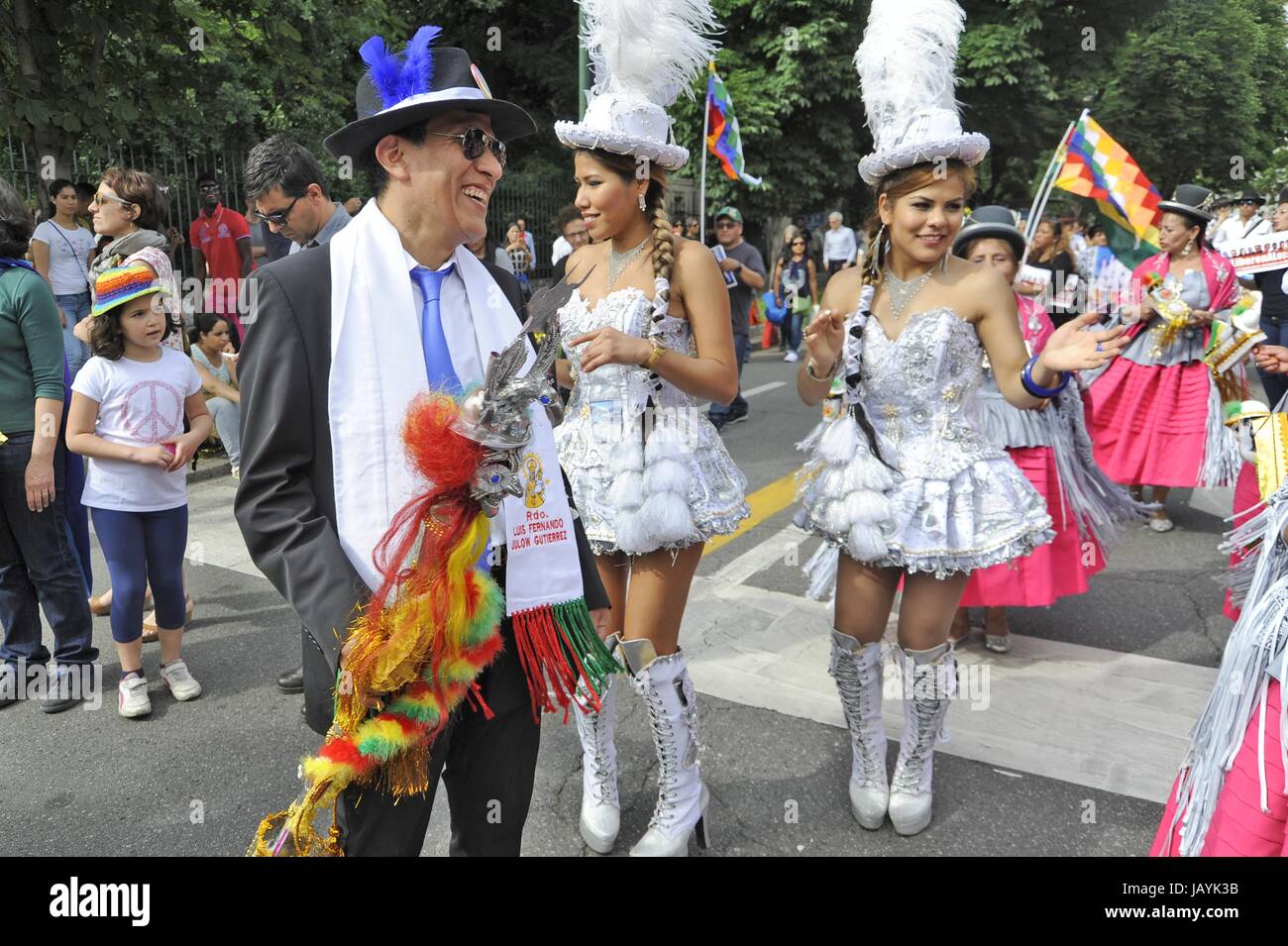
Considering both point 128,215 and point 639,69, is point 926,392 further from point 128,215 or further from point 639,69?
point 128,215

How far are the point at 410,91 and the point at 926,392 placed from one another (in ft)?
5.80

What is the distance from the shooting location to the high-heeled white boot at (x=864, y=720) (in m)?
2.95

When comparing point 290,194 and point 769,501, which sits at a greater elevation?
point 290,194

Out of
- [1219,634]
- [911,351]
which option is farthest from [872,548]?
[1219,634]

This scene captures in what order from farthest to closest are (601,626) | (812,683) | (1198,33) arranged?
(1198,33)
(812,683)
(601,626)

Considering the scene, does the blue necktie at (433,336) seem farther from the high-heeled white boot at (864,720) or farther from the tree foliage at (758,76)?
the tree foliage at (758,76)

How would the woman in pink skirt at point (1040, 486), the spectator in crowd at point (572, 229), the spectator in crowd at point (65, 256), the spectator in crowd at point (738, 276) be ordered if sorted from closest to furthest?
the woman in pink skirt at point (1040, 486)
the spectator in crowd at point (65, 256)
the spectator in crowd at point (572, 229)
the spectator in crowd at point (738, 276)

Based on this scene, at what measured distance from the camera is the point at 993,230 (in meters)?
3.88

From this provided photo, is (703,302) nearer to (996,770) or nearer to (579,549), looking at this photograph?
(579,549)

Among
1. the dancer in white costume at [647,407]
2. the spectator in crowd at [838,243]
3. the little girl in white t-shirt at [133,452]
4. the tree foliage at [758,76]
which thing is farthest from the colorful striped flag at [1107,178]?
the spectator in crowd at [838,243]

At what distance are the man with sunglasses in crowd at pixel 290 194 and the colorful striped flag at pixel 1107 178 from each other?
3121 millimetres

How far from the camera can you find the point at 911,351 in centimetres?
284

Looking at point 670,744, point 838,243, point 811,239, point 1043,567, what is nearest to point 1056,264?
point 1043,567

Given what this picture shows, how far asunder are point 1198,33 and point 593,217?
3042 cm
